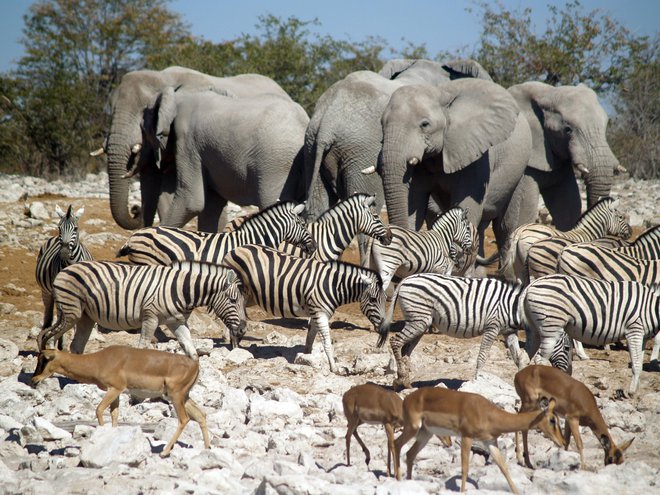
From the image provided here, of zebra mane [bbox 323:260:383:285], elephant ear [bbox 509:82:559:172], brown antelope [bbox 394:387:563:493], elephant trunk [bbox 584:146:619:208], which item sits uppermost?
elephant ear [bbox 509:82:559:172]

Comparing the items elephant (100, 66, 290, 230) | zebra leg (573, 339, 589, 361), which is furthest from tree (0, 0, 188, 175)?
zebra leg (573, 339, 589, 361)

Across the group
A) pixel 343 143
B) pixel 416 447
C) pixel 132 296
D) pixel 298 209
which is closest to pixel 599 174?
pixel 343 143

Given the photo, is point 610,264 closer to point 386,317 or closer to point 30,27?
point 386,317

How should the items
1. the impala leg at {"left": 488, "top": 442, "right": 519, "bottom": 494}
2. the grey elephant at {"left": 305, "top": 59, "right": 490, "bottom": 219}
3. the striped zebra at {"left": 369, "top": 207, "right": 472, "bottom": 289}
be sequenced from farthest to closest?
1. the grey elephant at {"left": 305, "top": 59, "right": 490, "bottom": 219}
2. the striped zebra at {"left": 369, "top": 207, "right": 472, "bottom": 289}
3. the impala leg at {"left": 488, "top": 442, "right": 519, "bottom": 494}

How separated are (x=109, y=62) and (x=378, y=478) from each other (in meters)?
30.4

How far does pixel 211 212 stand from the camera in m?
15.2

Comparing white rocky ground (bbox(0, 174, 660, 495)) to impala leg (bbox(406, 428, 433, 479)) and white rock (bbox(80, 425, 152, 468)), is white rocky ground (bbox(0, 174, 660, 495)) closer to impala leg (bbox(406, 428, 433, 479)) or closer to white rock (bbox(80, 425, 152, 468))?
white rock (bbox(80, 425, 152, 468))

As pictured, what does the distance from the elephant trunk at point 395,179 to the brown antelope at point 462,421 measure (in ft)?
21.8

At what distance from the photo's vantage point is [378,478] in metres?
6.49

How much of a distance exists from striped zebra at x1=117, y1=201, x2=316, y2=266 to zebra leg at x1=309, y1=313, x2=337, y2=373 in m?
1.53

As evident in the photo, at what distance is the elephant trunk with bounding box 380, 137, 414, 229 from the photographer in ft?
41.7

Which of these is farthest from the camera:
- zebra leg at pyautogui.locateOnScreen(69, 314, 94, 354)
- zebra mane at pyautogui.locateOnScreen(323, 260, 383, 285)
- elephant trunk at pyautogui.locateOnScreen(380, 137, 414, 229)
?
elephant trunk at pyautogui.locateOnScreen(380, 137, 414, 229)

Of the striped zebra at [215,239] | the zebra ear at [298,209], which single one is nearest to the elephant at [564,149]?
the zebra ear at [298,209]

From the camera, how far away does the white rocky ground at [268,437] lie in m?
6.05
